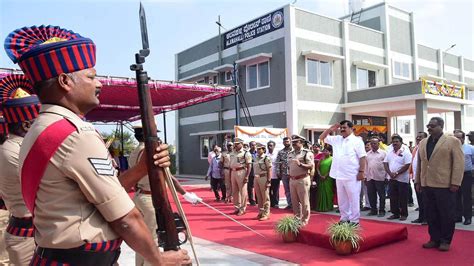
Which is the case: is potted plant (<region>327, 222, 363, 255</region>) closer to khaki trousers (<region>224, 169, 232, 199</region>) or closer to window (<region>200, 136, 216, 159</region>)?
khaki trousers (<region>224, 169, 232, 199</region>)

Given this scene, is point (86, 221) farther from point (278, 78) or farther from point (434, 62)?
point (434, 62)

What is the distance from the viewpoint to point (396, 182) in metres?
7.60

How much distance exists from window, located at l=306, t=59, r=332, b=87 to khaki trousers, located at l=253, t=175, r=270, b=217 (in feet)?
34.4

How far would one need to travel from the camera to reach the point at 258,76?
63.1 feet

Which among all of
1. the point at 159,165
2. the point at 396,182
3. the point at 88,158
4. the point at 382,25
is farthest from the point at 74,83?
the point at 382,25

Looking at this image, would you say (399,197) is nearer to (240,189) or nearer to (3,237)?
(240,189)

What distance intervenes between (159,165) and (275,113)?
16769 millimetres

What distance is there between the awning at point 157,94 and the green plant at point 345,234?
6.57 meters

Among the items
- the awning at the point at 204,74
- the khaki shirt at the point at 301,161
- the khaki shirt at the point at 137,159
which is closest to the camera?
the khaki shirt at the point at 137,159

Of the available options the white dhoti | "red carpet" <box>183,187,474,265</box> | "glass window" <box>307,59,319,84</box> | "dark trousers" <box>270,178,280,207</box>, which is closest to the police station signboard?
"glass window" <box>307,59,319,84</box>

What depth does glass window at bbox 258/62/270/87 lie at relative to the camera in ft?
61.8

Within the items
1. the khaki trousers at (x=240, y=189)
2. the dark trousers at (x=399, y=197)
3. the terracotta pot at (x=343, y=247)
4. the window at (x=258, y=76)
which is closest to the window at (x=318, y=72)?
the window at (x=258, y=76)

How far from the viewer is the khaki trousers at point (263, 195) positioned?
8258mm

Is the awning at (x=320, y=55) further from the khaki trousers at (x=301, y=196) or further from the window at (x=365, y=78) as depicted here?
the khaki trousers at (x=301, y=196)
